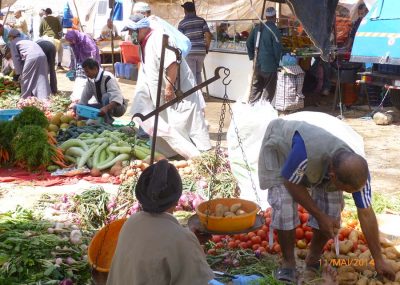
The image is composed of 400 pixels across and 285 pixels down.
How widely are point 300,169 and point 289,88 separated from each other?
7093 millimetres

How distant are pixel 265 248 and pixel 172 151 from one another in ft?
9.30

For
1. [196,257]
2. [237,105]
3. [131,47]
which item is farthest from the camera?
[131,47]

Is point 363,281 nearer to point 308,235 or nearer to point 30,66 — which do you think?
point 308,235

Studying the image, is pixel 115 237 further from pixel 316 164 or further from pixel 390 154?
pixel 390 154

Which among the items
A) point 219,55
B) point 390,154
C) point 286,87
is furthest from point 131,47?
point 390,154

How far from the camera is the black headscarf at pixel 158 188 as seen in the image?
90.3 inches

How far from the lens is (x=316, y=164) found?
310 centimetres

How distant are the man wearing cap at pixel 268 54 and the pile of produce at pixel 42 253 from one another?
5.57m

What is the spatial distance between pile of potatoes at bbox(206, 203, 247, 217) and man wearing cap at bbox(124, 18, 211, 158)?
2.78 meters

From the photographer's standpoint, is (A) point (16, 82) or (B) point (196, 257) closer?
(B) point (196, 257)

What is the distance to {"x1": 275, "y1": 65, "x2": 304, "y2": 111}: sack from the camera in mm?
10000

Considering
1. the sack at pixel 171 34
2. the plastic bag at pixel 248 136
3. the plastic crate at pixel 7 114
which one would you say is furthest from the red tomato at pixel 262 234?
the plastic crate at pixel 7 114

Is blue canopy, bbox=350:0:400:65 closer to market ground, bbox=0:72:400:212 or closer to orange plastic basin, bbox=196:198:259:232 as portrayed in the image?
market ground, bbox=0:72:400:212

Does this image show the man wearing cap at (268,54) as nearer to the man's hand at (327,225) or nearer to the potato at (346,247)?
the potato at (346,247)
